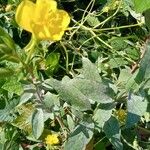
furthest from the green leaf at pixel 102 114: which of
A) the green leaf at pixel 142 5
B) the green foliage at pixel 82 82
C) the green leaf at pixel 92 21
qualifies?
the green leaf at pixel 92 21

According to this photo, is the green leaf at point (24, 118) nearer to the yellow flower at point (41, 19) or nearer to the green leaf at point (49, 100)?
the green leaf at point (49, 100)

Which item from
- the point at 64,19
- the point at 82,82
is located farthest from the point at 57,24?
the point at 82,82

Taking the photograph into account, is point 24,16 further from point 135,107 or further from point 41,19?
point 135,107

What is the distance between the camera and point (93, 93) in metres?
1.14

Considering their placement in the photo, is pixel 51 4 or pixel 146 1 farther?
pixel 146 1

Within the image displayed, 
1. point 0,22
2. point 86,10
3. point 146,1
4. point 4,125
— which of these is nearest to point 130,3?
point 86,10

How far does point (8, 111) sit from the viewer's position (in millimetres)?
1366

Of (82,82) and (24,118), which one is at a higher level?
(82,82)

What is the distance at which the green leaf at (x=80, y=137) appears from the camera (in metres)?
1.19

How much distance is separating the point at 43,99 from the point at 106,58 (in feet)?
0.96

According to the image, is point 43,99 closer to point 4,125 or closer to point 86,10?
point 4,125

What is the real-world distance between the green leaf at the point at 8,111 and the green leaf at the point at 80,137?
228 mm

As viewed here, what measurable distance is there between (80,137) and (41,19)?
353 millimetres

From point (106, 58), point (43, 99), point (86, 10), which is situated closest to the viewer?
point (43, 99)
